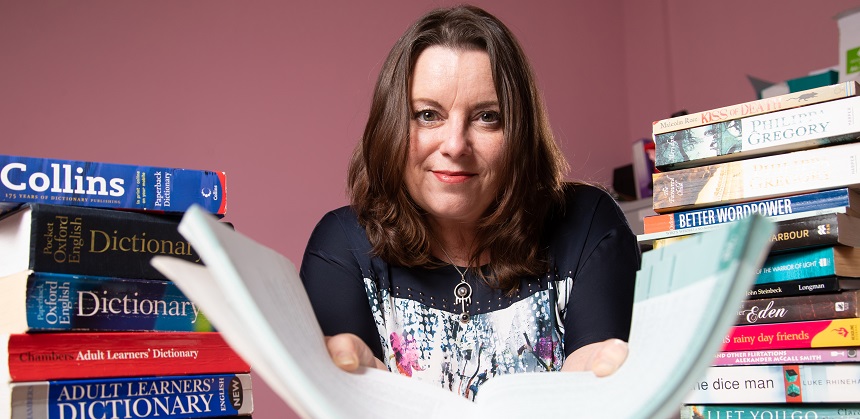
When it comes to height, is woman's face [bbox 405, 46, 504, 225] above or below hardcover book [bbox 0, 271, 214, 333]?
above

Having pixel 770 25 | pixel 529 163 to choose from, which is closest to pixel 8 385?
pixel 529 163

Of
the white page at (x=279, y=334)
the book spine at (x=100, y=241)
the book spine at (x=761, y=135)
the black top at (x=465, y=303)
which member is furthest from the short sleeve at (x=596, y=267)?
the book spine at (x=100, y=241)

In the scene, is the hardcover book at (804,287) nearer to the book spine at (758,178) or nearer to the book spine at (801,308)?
the book spine at (801,308)

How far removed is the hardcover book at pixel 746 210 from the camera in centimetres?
109

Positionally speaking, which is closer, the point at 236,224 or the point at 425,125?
the point at 425,125

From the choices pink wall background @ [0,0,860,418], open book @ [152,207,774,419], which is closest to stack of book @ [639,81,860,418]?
open book @ [152,207,774,419]

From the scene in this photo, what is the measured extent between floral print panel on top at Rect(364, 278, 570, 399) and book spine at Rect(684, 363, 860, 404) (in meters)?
0.21

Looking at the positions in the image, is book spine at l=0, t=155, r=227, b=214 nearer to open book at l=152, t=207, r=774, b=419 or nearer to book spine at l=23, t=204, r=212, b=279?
book spine at l=23, t=204, r=212, b=279

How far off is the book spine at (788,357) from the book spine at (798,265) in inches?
4.0

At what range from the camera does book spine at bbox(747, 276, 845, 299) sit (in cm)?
109

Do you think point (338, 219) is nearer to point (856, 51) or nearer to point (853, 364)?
point (853, 364)

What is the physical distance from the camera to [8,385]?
70 cm

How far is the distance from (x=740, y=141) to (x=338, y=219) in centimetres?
60

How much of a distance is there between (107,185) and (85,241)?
0.06 meters
